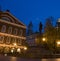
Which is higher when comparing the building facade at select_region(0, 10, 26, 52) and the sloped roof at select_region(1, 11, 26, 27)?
the sloped roof at select_region(1, 11, 26, 27)

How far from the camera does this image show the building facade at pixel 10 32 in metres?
42.1

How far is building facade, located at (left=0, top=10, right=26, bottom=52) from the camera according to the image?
42094 mm

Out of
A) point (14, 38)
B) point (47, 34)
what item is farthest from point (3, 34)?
point (47, 34)

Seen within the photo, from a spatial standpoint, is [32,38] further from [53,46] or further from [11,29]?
[53,46]

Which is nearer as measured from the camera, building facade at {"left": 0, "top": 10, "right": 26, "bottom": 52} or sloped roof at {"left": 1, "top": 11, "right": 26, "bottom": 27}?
building facade at {"left": 0, "top": 10, "right": 26, "bottom": 52}

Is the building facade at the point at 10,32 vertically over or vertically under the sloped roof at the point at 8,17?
under

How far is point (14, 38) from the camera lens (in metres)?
45.2

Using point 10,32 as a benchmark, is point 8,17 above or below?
above

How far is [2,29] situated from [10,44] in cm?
456

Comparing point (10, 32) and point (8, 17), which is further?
point (10, 32)

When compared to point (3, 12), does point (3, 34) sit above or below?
below

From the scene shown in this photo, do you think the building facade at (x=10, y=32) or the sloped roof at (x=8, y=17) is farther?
the sloped roof at (x=8, y=17)

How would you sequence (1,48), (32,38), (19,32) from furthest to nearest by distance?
(32,38)
(19,32)
(1,48)

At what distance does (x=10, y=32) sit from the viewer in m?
44.6
